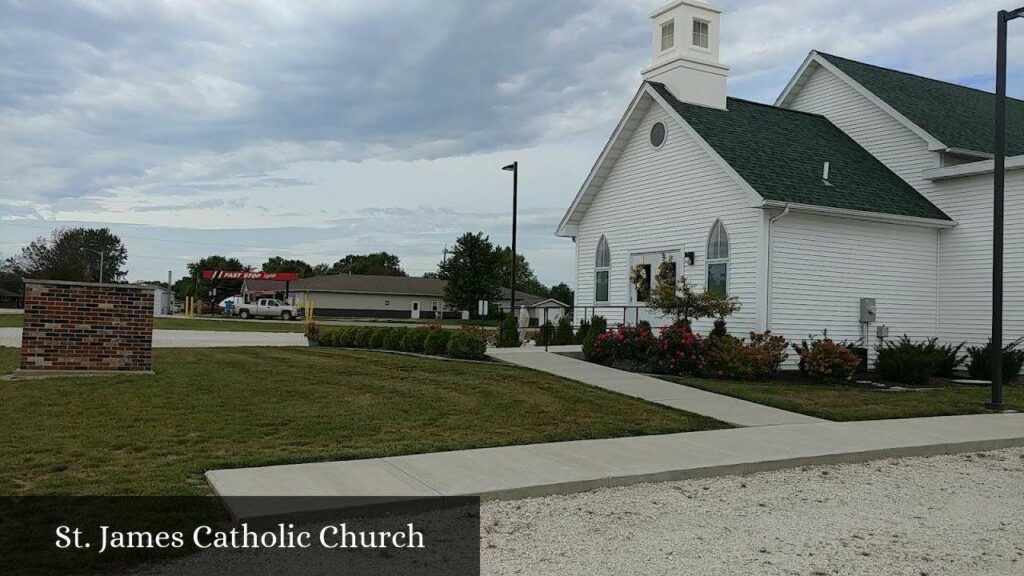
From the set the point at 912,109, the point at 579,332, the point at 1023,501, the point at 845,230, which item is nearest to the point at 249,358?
the point at 579,332

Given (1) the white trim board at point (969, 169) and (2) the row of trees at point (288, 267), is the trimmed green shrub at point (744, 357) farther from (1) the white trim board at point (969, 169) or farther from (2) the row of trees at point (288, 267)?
(2) the row of trees at point (288, 267)

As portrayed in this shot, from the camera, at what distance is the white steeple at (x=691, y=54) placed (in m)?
20.2

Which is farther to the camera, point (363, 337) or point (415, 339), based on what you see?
point (363, 337)

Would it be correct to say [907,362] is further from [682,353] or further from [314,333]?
[314,333]

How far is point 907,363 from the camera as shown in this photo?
54.0 feet

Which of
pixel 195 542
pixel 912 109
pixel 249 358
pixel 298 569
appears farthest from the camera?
pixel 912 109

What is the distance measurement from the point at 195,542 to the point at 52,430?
14.0 feet

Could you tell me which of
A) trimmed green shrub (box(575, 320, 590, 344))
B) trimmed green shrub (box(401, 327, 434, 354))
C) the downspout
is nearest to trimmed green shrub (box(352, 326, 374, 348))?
trimmed green shrub (box(401, 327, 434, 354))

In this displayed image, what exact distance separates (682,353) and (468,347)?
437cm

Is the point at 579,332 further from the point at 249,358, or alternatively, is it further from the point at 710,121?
the point at 249,358

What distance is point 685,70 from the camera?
20125 millimetres

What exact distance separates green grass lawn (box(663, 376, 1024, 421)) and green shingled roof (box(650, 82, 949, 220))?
13.3 ft

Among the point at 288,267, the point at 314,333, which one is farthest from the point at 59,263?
the point at 314,333

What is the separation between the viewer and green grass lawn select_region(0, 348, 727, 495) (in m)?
7.11
